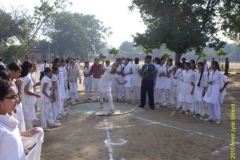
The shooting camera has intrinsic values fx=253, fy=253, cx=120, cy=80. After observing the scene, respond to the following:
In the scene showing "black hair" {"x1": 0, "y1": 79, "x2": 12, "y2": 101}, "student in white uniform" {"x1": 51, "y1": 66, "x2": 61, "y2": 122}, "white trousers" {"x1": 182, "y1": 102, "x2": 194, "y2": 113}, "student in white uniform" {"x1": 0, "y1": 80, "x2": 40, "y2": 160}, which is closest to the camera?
"student in white uniform" {"x1": 0, "y1": 80, "x2": 40, "y2": 160}

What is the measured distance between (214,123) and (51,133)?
4.69m

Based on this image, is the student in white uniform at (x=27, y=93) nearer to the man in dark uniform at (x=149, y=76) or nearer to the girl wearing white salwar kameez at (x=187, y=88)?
the man in dark uniform at (x=149, y=76)

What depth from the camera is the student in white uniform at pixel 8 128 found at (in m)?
1.89

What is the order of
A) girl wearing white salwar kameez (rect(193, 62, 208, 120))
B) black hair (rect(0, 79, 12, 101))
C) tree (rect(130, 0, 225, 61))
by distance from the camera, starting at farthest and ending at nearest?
tree (rect(130, 0, 225, 61)) < girl wearing white salwar kameez (rect(193, 62, 208, 120)) < black hair (rect(0, 79, 12, 101))

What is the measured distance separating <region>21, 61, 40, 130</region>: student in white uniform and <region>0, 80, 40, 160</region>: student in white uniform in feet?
11.1

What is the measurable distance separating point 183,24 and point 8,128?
56.0 feet

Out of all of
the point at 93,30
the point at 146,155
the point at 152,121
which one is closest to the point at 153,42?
the point at 152,121

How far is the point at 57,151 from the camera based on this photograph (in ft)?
17.1

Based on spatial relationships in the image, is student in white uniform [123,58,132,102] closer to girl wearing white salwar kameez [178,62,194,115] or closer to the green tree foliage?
girl wearing white salwar kameez [178,62,194,115]

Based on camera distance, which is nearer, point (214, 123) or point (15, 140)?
point (15, 140)

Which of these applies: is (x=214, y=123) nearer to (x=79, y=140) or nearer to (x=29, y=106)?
(x=79, y=140)

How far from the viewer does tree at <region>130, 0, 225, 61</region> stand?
17250mm

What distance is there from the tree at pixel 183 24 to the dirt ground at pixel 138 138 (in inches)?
391

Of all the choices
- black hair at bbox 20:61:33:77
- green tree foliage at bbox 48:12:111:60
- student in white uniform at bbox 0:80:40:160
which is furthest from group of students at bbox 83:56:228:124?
green tree foliage at bbox 48:12:111:60
